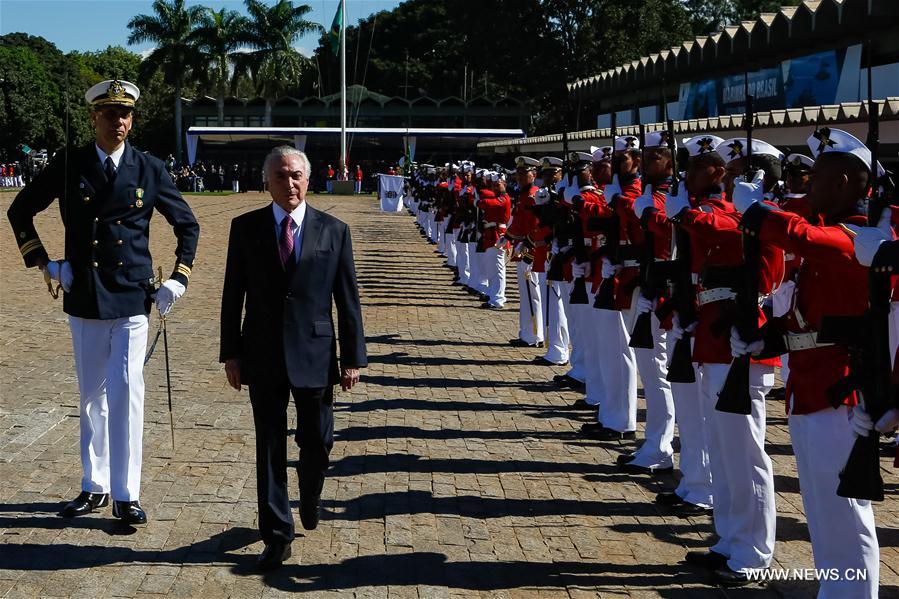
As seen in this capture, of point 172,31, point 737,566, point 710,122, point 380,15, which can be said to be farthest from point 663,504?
point 380,15

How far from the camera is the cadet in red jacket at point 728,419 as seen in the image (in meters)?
5.65

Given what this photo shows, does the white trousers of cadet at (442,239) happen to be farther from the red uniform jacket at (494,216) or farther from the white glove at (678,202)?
the white glove at (678,202)

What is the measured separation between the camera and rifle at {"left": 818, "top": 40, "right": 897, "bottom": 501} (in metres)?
4.29

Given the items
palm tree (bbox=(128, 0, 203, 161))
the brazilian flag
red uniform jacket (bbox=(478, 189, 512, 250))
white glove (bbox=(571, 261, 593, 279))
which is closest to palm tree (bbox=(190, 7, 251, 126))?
palm tree (bbox=(128, 0, 203, 161))

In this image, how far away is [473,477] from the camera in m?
7.54

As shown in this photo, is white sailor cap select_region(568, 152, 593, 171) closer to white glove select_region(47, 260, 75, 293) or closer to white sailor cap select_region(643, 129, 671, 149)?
white sailor cap select_region(643, 129, 671, 149)

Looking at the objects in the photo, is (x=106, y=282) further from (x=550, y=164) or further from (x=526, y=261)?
(x=526, y=261)

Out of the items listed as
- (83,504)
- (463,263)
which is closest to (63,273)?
(83,504)

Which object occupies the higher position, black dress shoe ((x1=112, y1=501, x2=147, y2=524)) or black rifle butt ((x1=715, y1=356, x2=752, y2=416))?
black rifle butt ((x1=715, y1=356, x2=752, y2=416))

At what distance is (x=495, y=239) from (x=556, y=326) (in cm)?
551

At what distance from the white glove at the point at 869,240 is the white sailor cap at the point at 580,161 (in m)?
6.13

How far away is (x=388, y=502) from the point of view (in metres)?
6.89

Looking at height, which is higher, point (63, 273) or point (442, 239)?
point (63, 273)

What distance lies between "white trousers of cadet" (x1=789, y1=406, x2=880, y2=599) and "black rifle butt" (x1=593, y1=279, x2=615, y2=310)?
3.62m
